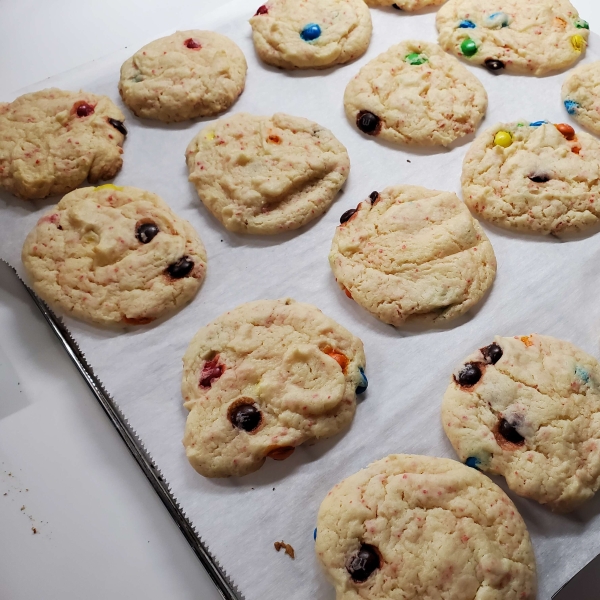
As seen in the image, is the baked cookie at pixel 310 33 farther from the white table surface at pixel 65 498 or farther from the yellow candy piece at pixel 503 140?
the white table surface at pixel 65 498

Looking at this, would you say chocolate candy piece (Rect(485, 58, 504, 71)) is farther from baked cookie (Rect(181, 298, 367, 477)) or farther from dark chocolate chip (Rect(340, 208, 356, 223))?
baked cookie (Rect(181, 298, 367, 477))

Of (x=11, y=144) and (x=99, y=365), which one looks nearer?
(x=99, y=365)

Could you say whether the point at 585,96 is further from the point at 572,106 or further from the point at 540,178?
the point at 540,178

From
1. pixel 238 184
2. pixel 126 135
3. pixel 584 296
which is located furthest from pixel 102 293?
pixel 584 296

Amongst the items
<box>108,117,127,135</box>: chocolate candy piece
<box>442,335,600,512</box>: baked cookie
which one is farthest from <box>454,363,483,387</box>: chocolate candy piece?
<box>108,117,127,135</box>: chocolate candy piece

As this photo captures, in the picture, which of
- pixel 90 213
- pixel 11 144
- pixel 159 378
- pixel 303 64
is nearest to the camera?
pixel 159 378

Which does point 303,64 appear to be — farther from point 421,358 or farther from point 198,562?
point 198,562
